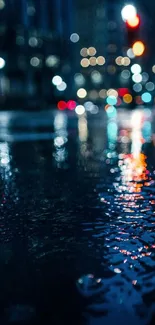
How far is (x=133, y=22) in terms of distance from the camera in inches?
523

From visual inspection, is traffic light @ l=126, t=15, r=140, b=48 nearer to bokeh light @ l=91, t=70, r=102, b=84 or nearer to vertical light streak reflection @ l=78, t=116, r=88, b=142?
vertical light streak reflection @ l=78, t=116, r=88, b=142

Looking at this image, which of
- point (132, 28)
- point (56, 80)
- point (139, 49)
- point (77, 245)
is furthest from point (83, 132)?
point (56, 80)

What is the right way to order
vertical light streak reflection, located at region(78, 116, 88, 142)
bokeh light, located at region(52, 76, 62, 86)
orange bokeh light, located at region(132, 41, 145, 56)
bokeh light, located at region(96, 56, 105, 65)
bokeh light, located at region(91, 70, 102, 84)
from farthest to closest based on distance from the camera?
bokeh light, located at region(91, 70, 102, 84)
bokeh light, located at region(96, 56, 105, 65)
bokeh light, located at region(52, 76, 62, 86)
orange bokeh light, located at region(132, 41, 145, 56)
vertical light streak reflection, located at region(78, 116, 88, 142)

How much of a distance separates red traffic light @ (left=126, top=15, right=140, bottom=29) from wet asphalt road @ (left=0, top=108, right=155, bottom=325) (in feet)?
24.8

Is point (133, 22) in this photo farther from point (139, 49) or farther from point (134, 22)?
point (139, 49)

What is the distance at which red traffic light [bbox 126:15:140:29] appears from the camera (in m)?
13.3

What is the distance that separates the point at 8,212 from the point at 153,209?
1375 mm

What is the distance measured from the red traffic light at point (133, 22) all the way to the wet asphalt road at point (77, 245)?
24.8 ft

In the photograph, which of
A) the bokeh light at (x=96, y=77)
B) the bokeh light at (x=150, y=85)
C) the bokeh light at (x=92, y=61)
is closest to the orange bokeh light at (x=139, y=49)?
the bokeh light at (x=150, y=85)

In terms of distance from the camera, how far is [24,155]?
9211 millimetres

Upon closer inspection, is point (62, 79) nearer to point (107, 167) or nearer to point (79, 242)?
point (107, 167)

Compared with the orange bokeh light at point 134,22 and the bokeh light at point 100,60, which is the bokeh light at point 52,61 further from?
the bokeh light at point 100,60

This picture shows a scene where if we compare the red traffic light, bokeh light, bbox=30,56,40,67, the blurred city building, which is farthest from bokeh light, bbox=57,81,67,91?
the red traffic light

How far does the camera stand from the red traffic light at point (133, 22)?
13.3 m
